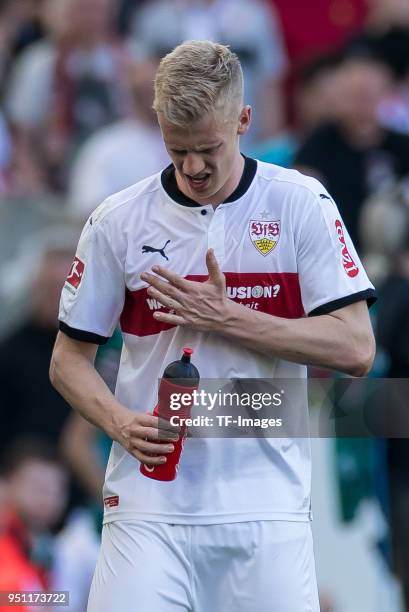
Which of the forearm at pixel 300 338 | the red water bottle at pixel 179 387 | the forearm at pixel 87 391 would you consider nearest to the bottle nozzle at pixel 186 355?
the red water bottle at pixel 179 387

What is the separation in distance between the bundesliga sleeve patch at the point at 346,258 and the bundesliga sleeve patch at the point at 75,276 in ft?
2.76

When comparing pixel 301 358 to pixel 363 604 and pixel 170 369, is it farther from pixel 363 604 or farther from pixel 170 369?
pixel 363 604

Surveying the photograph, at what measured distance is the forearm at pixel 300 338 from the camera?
14.4 feet

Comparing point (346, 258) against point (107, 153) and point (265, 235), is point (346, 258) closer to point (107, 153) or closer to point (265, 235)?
point (265, 235)

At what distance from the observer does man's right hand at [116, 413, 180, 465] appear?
4348 mm

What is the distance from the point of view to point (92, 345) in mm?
4730

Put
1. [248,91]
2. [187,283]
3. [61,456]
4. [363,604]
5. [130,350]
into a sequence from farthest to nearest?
[248,91] < [61,456] < [363,604] < [130,350] < [187,283]

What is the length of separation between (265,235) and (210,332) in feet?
1.17

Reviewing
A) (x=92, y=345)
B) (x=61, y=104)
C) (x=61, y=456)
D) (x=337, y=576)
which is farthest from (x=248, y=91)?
(x=92, y=345)

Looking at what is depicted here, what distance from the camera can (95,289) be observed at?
4.64m

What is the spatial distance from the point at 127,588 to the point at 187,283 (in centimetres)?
97

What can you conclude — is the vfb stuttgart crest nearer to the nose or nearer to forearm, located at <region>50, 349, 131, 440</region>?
the nose

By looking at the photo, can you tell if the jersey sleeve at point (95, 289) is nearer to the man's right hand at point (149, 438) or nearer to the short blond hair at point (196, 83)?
the man's right hand at point (149, 438)

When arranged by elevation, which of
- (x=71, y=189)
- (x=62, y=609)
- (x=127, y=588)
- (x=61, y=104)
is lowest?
(x=127, y=588)
